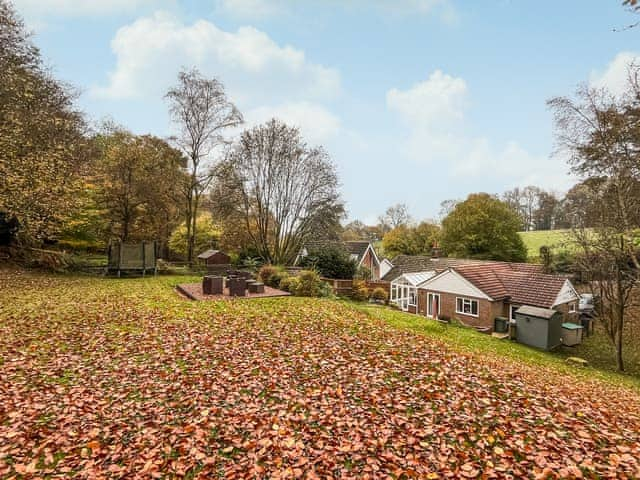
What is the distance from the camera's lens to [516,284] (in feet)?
65.1

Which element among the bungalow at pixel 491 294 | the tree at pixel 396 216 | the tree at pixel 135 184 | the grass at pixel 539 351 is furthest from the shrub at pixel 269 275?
the tree at pixel 396 216

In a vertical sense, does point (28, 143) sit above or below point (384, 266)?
above

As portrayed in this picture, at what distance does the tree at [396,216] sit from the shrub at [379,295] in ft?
113

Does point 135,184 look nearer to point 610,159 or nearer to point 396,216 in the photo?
point 610,159

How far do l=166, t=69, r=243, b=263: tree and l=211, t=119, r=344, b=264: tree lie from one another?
150 centimetres

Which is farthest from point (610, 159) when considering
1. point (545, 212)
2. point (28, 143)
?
point (545, 212)

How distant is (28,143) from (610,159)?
26.0 meters

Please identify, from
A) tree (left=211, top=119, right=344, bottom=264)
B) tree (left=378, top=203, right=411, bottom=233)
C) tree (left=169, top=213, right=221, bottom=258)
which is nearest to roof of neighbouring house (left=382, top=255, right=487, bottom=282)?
tree (left=211, top=119, right=344, bottom=264)

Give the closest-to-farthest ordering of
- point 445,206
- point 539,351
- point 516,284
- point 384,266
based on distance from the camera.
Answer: point 539,351
point 516,284
point 384,266
point 445,206

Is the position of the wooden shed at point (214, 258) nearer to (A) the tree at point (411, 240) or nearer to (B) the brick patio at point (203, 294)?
(B) the brick patio at point (203, 294)

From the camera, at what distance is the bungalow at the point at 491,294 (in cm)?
1833

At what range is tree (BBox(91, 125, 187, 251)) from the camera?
63.4 ft

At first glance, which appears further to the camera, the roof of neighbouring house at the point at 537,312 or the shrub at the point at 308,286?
the shrub at the point at 308,286

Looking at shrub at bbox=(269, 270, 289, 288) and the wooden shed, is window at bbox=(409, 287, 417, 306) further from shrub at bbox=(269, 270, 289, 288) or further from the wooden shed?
the wooden shed
